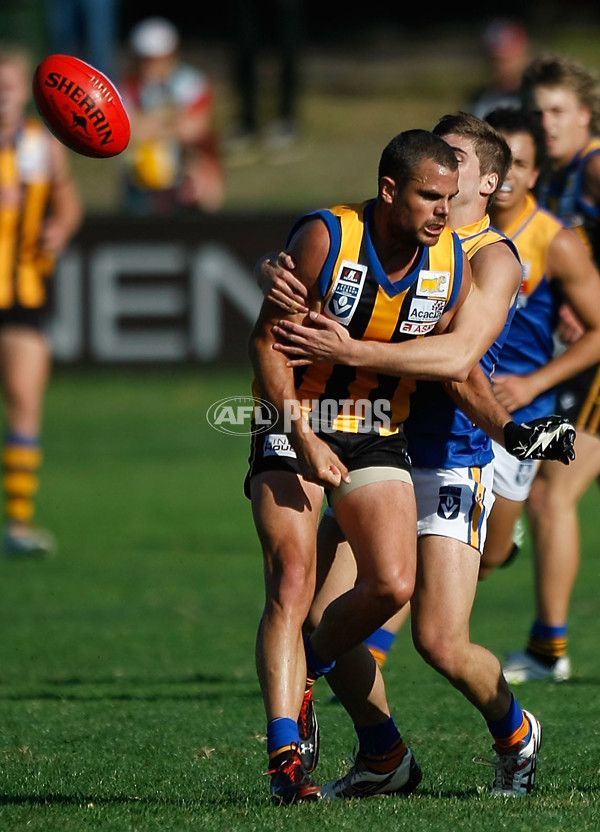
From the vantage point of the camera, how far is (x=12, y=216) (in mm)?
10953

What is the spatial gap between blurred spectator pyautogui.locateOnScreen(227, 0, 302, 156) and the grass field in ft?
31.1

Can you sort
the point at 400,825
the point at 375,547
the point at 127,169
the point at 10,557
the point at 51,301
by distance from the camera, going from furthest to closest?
the point at 127,169
the point at 51,301
the point at 10,557
the point at 375,547
the point at 400,825

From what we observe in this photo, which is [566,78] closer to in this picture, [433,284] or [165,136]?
[433,284]

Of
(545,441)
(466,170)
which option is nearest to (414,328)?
(545,441)

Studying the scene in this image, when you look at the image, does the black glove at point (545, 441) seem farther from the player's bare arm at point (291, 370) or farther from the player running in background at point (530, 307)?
the player running in background at point (530, 307)

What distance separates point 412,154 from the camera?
4.66 meters

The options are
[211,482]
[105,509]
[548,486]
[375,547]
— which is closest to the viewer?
[375,547]

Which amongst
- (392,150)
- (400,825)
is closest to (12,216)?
(392,150)

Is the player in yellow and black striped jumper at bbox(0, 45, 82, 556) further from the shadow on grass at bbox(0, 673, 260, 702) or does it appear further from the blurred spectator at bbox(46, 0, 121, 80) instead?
the blurred spectator at bbox(46, 0, 121, 80)

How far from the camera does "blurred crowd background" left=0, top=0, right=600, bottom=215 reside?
71.3ft

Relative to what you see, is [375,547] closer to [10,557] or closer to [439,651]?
[439,651]

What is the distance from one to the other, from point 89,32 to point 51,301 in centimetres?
594

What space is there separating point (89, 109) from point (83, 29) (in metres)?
15.2

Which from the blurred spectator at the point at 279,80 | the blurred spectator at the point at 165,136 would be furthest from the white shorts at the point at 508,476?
the blurred spectator at the point at 279,80
